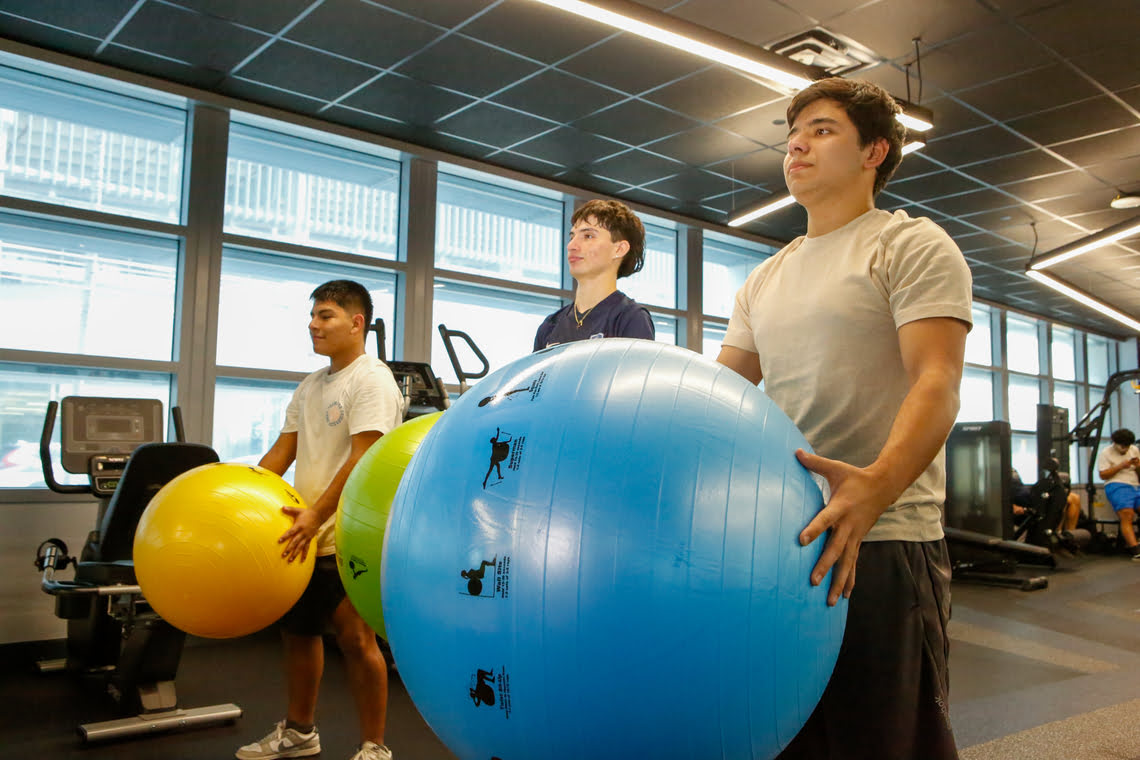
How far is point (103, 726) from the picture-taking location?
299cm

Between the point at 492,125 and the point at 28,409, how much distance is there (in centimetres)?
331

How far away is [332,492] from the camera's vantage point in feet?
7.64

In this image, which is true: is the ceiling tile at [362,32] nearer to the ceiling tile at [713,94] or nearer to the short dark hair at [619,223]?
the ceiling tile at [713,94]

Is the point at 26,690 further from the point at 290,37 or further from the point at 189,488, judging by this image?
the point at 290,37

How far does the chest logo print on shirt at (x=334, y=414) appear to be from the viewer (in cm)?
253

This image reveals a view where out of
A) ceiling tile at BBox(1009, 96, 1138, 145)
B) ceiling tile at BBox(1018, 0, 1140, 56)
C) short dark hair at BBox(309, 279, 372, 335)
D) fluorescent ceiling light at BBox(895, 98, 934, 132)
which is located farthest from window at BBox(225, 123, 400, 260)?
ceiling tile at BBox(1009, 96, 1138, 145)

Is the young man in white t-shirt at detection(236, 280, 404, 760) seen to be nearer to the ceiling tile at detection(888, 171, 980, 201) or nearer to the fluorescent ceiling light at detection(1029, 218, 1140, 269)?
the ceiling tile at detection(888, 171, 980, 201)

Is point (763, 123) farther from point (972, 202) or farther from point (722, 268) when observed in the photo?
point (722, 268)

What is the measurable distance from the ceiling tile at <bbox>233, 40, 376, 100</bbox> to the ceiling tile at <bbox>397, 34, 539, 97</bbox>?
33 centimetres

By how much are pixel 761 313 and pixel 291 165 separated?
5.00 meters

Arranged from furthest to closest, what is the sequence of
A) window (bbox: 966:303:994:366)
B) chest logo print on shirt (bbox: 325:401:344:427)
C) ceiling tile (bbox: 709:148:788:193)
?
window (bbox: 966:303:994:366) < ceiling tile (bbox: 709:148:788:193) < chest logo print on shirt (bbox: 325:401:344:427)

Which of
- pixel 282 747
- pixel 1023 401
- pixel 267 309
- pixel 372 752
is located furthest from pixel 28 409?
pixel 1023 401

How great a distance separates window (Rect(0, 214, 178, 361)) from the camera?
4.66m

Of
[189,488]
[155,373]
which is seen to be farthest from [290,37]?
[189,488]
